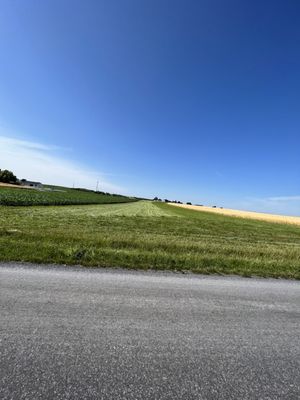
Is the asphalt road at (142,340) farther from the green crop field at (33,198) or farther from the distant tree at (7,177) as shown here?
the distant tree at (7,177)

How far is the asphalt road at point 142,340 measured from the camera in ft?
8.36

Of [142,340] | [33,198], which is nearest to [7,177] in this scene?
[33,198]

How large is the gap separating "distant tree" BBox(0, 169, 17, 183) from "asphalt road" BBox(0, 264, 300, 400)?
4779 inches

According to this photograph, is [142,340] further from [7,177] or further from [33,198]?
[7,177]

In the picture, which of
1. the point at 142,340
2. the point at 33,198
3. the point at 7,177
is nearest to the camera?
the point at 142,340

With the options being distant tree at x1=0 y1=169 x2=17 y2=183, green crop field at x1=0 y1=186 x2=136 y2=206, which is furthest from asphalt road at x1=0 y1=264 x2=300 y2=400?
distant tree at x1=0 y1=169 x2=17 y2=183

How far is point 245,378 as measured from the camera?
2795 mm

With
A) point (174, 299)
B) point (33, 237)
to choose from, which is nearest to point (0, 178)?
point (33, 237)

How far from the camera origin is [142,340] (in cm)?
334

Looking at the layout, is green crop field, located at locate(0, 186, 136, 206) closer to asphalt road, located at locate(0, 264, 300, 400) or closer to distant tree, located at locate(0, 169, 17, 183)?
asphalt road, located at locate(0, 264, 300, 400)

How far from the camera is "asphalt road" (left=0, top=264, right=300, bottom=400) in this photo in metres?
2.55

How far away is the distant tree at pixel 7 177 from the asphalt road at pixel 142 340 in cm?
12139

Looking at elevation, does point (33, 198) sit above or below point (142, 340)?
above

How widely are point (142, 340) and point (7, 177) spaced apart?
418ft
